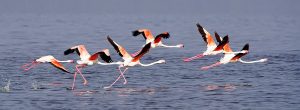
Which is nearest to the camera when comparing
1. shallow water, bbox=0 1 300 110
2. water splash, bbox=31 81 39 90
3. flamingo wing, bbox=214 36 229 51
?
shallow water, bbox=0 1 300 110

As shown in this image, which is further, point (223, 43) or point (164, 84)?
point (164, 84)

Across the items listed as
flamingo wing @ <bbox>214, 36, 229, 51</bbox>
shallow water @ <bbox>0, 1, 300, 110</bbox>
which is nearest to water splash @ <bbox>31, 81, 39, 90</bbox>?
shallow water @ <bbox>0, 1, 300, 110</bbox>

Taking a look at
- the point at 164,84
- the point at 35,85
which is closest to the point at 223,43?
the point at 164,84

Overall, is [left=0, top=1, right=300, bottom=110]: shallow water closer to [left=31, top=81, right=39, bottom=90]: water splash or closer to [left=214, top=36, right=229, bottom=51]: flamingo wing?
[left=31, top=81, right=39, bottom=90]: water splash

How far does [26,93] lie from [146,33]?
7.22 m

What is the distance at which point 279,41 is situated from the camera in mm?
53375

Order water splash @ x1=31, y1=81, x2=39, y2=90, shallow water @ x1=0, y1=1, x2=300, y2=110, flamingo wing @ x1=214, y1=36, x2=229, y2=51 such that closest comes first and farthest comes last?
1. shallow water @ x1=0, y1=1, x2=300, y2=110
2. water splash @ x1=31, y1=81, x2=39, y2=90
3. flamingo wing @ x1=214, y1=36, x2=229, y2=51

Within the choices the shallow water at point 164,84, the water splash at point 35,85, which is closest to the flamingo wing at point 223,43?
the shallow water at point 164,84

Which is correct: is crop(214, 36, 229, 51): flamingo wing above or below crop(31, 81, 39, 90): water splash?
above

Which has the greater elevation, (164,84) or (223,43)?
(223,43)

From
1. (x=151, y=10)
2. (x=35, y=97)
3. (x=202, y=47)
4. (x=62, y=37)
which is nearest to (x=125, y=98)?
(x=35, y=97)

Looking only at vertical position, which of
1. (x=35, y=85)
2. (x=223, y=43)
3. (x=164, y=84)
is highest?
(x=223, y=43)

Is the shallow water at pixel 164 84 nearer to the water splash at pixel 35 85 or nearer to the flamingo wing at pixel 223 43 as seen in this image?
the water splash at pixel 35 85

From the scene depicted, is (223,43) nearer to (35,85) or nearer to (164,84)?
(164,84)
